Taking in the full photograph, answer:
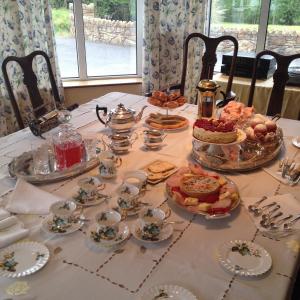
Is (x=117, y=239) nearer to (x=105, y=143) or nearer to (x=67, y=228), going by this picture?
(x=67, y=228)

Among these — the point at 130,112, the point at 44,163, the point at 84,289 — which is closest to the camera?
the point at 84,289

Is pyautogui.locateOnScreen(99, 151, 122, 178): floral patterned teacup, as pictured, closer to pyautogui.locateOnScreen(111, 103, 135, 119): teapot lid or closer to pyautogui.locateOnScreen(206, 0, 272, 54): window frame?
pyautogui.locateOnScreen(111, 103, 135, 119): teapot lid

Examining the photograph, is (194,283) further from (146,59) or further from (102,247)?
(146,59)

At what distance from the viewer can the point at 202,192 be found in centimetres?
110

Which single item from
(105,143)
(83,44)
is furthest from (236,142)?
(83,44)

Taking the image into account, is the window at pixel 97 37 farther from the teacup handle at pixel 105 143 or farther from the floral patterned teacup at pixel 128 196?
the floral patterned teacup at pixel 128 196

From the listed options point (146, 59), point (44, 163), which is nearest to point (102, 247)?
point (44, 163)

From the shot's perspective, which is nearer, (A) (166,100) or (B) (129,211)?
(B) (129,211)

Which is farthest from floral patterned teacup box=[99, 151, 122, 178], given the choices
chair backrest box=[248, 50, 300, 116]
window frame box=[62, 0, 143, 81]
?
window frame box=[62, 0, 143, 81]

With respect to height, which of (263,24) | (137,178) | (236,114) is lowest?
(137,178)

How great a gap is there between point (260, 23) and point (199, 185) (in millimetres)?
2465

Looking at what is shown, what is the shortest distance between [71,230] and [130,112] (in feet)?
2.56

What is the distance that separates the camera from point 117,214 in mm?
988

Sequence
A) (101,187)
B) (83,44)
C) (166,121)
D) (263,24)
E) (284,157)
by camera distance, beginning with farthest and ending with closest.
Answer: (83,44), (263,24), (166,121), (284,157), (101,187)
